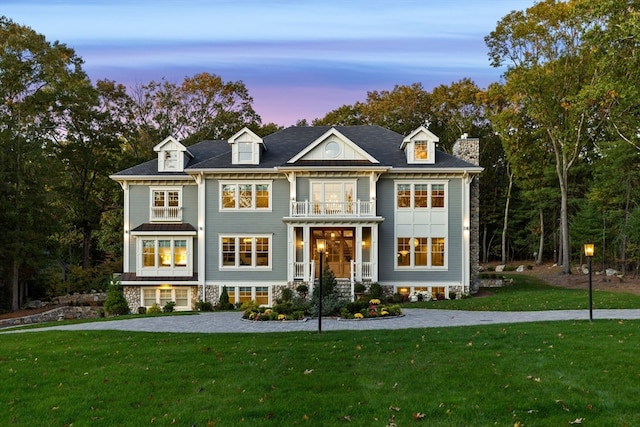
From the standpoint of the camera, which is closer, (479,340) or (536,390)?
(536,390)

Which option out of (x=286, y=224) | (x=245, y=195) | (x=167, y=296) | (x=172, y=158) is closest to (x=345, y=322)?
(x=286, y=224)

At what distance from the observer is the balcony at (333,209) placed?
24266 mm

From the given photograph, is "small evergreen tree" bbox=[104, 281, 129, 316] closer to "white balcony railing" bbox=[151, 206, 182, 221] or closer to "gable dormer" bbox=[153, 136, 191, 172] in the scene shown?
"white balcony railing" bbox=[151, 206, 182, 221]

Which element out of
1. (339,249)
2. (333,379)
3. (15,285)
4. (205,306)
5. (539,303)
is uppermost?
(339,249)

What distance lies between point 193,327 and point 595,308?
1332 cm

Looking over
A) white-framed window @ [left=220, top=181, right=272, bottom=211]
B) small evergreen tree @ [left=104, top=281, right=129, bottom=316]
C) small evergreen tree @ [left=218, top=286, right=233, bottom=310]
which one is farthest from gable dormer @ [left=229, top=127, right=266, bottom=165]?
small evergreen tree @ [left=104, top=281, right=129, bottom=316]

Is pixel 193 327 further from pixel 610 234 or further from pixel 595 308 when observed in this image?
pixel 610 234

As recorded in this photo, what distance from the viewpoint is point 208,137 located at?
137 ft

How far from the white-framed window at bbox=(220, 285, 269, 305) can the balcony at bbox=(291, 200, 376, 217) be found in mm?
4018

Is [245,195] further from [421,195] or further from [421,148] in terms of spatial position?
[421,148]

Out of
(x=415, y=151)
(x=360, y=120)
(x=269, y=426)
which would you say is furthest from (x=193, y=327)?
(x=360, y=120)

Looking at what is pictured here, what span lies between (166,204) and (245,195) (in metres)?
4.06

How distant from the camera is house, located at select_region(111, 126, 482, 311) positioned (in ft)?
80.9

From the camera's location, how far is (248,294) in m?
25.0
